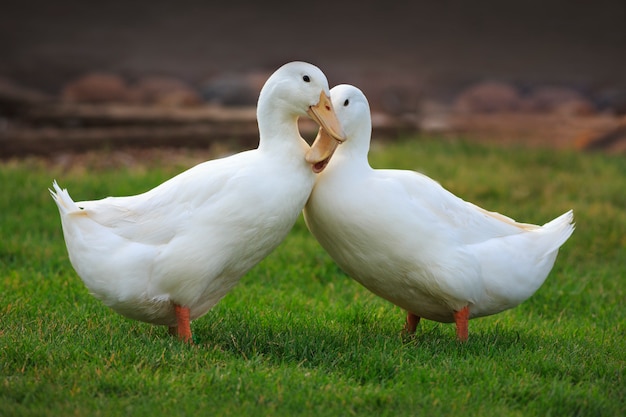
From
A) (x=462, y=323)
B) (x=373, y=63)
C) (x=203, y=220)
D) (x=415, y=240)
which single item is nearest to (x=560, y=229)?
(x=462, y=323)

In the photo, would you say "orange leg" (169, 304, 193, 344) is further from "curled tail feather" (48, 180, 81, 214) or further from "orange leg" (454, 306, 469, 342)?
"orange leg" (454, 306, 469, 342)

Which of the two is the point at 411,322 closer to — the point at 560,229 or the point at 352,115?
the point at 560,229

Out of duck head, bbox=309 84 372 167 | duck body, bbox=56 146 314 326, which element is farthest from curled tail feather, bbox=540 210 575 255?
duck body, bbox=56 146 314 326

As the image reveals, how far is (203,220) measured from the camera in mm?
4336

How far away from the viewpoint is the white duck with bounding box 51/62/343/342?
14.2ft

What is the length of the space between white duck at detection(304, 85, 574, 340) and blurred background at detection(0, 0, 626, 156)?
718 centimetres

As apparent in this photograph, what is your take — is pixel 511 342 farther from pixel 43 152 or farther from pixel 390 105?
pixel 390 105

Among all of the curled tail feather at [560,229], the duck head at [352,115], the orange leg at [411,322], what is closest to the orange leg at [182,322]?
the duck head at [352,115]

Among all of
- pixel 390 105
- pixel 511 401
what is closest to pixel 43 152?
pixel 390 105

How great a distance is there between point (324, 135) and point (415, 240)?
0.75m

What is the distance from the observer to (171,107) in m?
12.5

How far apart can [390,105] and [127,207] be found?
8895 mm

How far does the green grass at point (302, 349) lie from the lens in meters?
3.71

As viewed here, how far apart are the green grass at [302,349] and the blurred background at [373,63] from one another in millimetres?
5499
